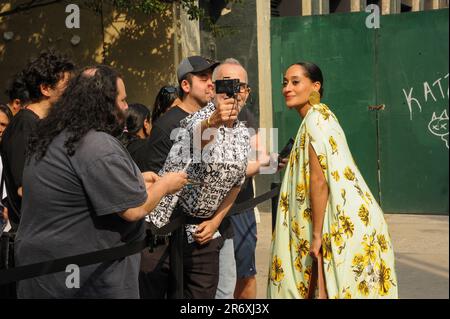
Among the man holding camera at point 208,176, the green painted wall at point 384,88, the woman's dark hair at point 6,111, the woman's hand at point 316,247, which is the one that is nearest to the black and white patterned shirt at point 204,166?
the man holding camera at point 208,176

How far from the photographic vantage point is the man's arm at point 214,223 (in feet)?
15.0

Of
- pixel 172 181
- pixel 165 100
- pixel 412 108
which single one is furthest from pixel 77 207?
pixel 412 108

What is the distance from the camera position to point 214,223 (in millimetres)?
4629

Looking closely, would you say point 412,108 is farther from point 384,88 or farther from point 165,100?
point 165,100

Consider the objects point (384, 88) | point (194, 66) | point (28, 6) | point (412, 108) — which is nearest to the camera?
point (194, 66)

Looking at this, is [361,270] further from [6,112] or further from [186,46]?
[186,46]

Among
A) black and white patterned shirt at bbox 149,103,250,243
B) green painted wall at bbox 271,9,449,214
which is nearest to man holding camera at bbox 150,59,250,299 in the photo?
black and white patterned shirt at bbox 149,103,250,243

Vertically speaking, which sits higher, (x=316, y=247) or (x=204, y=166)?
(x=204, y=166)

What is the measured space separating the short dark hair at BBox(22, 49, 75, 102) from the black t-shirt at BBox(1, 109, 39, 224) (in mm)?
165

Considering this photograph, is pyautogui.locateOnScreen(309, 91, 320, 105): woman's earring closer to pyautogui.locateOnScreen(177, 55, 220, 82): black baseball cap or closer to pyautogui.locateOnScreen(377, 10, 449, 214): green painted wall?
pyautogui.locateOnScreen(177, 55, 220, 82): black baseball cap

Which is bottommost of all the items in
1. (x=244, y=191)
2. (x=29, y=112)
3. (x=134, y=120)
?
(x=244, y=191)

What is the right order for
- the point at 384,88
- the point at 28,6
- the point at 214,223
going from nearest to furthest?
the point at 214,223, the point at 28,6, the point at 384,88

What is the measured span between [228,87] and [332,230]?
0.88 metres
